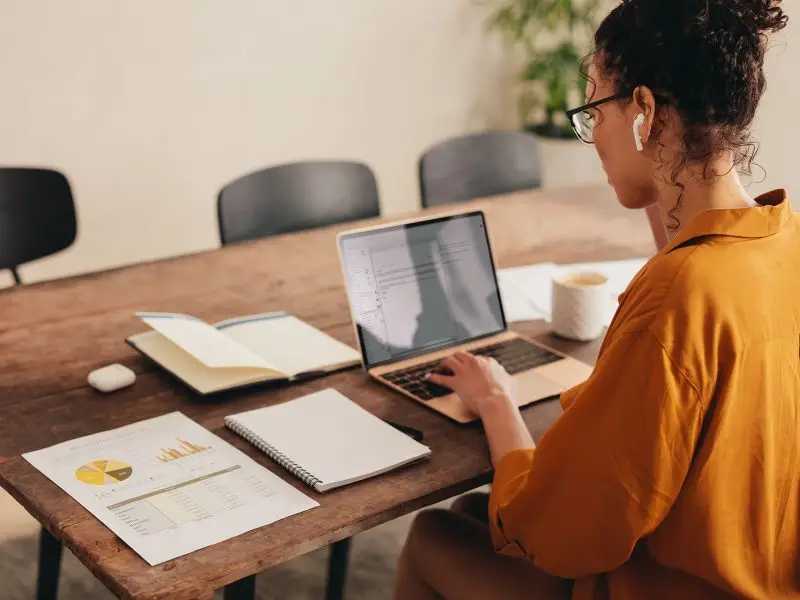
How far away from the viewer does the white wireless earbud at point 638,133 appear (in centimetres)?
108

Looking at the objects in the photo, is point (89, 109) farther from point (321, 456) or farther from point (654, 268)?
point (654, 268)

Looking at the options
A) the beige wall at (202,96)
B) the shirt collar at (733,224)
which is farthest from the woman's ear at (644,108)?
the beige wall at (202,96)

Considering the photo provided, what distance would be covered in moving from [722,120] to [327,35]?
282 centimetres

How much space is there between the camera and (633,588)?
112cm

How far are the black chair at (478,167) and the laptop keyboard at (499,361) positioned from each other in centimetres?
112

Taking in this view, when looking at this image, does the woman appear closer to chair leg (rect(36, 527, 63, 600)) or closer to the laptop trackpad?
the laptop trackpad

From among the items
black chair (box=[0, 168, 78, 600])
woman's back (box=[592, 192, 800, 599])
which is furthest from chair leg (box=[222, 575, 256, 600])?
black chair (box=[0, 168, 78, 600])

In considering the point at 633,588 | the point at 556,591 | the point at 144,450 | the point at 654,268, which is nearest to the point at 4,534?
the point at 144,450

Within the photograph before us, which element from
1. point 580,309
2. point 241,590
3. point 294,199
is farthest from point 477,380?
point 294,199

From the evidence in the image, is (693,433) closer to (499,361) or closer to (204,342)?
(499,361)

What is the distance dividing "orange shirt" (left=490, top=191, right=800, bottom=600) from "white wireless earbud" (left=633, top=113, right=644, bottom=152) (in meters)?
0.12

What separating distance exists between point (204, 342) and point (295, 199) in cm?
101

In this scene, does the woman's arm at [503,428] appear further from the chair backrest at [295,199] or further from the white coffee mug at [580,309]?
the chair backrest at [295,199]

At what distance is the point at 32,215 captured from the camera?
7.80ft
